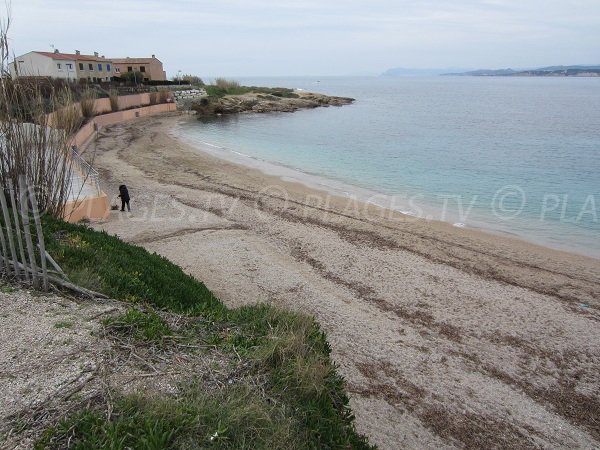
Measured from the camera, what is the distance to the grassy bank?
375cm

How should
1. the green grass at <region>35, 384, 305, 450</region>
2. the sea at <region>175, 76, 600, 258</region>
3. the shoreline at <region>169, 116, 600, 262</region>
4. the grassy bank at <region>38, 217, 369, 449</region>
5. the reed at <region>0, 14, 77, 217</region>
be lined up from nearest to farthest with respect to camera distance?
the green grass at <region>35, 384, 305, 450</region>, the grassy bank at <region>38, 217, 369, 449</region>, the reed at <region>0, 14, 77, 217</region>, the shoreline at <region>169, 116, 600, 262</region>, the sea at <region>175, 76, 600, 258</region>

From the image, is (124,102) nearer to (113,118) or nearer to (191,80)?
(113,118)

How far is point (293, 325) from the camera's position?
5711 millimetres

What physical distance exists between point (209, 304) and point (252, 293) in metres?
2.96

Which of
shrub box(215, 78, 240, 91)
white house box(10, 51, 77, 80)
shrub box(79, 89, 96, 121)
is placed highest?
white house box(10, 51, 77, 80)

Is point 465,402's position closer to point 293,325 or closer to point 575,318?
point 293,325

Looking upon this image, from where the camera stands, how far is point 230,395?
436 cm

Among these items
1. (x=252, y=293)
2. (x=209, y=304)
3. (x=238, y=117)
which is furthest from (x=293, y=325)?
(x=238, y=117)

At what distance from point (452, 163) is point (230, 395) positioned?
30582 millimetres

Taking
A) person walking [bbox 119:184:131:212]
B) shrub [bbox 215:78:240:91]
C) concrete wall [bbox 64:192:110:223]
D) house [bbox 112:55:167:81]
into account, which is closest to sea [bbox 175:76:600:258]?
person walking [bbox 119:184:131:212]

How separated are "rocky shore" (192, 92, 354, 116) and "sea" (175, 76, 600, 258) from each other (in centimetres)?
479

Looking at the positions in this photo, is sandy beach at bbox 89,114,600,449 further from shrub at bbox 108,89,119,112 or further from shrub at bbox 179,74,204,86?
shrub at bbox 179,74,204,86

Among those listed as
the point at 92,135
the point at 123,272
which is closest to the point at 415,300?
the point at 123,272

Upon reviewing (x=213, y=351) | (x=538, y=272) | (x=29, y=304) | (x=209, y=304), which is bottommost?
(x=538, y=272)
